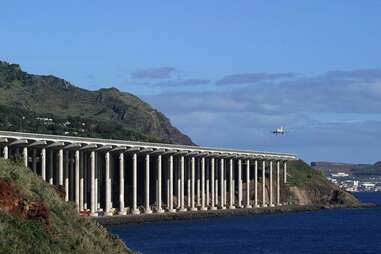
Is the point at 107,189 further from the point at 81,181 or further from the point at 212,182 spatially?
the point at 212,182

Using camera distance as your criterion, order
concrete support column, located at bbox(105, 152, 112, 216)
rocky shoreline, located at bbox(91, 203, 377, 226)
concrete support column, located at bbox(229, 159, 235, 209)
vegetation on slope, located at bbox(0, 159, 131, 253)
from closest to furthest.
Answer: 1. vegetation on slope, located at bbox(0, 159, 131, 253)
2. rocky shoreline, located at bbox(91, 203, 377, 226)
3. concrete support column, located at bbox(105, 152, 112, 216)
4. concrete support column, located at bbox(229, 159, 235, 209)

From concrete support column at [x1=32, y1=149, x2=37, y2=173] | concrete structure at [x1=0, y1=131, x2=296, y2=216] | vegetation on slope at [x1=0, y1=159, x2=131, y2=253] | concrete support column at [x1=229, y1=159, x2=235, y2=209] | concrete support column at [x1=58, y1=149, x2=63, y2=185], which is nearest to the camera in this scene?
vegetation on slope at [x1=0, y1=159, x2=131, y2=253]

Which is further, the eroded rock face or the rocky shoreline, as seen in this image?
the rocky shoreline

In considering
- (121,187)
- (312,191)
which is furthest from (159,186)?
(312,191)

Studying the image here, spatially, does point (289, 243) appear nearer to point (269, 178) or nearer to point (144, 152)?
point (144, 152)

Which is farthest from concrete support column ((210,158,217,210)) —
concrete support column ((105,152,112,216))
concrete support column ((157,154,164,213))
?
concrete support column ((105,152,112,216))

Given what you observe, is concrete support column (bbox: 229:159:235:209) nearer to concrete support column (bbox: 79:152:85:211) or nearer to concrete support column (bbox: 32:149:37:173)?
concrete support column (bbox: 79:152:85:211)
